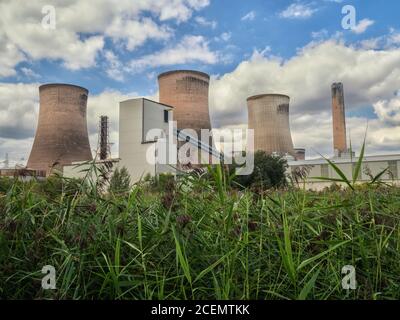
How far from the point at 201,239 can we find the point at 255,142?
3196cm

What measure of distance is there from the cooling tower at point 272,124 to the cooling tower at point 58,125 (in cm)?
1456

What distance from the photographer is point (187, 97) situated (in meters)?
29.5

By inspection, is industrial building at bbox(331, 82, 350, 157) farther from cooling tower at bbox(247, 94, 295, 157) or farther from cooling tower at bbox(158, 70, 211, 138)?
cooling tower at bbox(158, 70, 211, 138)

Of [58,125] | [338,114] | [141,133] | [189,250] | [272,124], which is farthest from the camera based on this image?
[338,114]

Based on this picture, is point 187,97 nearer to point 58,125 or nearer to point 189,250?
point 58,125

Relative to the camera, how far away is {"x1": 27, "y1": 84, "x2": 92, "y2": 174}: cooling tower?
29016mm

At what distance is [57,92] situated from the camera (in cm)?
2919

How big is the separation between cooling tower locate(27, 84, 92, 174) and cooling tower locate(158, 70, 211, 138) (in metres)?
6.89

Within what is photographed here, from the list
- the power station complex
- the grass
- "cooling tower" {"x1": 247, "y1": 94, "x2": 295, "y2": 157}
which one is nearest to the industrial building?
the power station complex

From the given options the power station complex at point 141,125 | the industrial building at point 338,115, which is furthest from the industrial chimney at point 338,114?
the power station complex at point 141,125

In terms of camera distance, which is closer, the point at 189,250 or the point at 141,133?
the point at 189,250

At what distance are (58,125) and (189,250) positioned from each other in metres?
29.4

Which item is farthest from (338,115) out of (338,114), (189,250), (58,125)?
(189,250)
